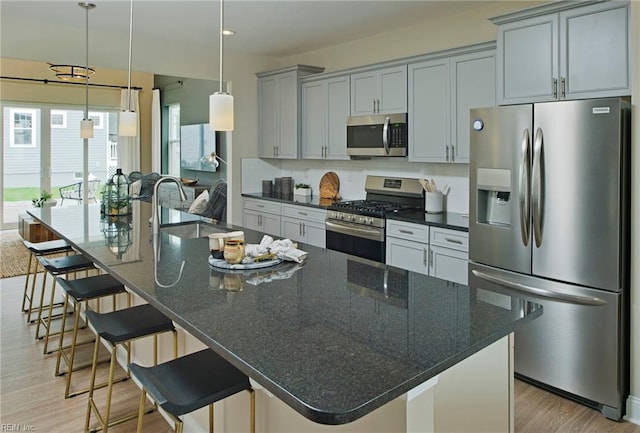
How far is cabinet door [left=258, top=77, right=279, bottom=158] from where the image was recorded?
5.74 meters

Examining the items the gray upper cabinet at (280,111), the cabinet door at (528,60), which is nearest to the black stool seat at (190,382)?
the cabinet door at (528,60)

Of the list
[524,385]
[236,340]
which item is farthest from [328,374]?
[524,385]

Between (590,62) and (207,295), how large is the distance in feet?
8.11

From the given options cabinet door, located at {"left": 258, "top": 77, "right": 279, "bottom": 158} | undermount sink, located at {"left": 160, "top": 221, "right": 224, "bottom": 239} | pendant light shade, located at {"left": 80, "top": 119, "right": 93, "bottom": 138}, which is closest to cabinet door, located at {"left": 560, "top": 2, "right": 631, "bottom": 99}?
undermount sink, located at {"left": 160, "top": 221, "right": 224, "bottom": 239}

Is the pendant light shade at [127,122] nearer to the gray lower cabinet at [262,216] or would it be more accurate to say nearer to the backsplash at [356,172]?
the gray lower cabinet at [262,216]

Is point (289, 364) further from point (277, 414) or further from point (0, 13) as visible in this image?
point (0, 13)

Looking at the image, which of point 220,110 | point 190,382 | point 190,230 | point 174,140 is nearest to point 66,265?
point 190,230

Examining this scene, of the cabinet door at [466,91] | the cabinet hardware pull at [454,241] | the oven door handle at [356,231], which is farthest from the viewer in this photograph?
the oven door handle at [356,231]

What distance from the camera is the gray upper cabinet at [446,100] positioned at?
145 inches

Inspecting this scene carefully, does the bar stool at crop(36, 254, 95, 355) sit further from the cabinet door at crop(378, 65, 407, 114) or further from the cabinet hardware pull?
the cabinet door at crop(378, 65, 407, 114)

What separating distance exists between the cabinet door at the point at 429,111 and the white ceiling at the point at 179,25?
0.51 metres

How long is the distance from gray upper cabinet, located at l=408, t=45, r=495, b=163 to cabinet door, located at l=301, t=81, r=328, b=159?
1.21 metres

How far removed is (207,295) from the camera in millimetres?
1736

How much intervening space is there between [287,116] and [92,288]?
3314 mm
